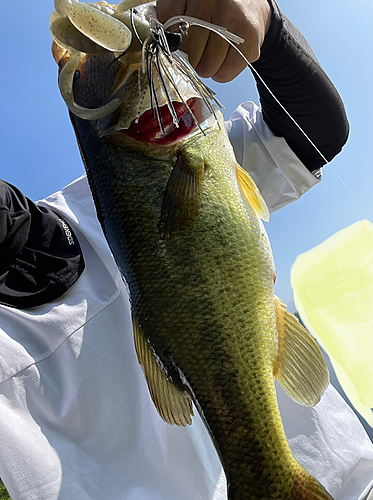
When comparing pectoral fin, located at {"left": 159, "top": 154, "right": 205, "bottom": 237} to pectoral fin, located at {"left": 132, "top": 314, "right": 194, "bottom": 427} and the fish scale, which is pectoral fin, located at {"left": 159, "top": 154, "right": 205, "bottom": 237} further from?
pectoral fin, located at {"left": 132, "top": 314, "right": 194, "bottom": 427}

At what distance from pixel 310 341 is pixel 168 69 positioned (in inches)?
25.5

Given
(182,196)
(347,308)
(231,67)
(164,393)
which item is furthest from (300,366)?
(347,308)

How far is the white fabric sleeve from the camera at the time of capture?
5.34 ft

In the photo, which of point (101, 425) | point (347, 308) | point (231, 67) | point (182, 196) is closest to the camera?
point (182, 196)

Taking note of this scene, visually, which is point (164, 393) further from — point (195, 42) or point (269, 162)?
point (269, 162)

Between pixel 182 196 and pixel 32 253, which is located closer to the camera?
pixel 182 196

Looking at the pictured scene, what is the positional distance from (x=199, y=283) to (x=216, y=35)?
0.56 meters

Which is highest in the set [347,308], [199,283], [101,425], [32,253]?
[199,283]

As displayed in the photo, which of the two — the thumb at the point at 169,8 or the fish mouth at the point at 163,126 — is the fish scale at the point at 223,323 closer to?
the fish mouth at the point at 163,126

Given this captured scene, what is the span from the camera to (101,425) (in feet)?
4.08

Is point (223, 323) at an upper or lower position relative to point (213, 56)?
lower

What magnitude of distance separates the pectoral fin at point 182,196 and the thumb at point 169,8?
36cm

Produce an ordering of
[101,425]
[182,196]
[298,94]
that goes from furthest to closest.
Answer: [298,94] → [101,425] → [182,196]

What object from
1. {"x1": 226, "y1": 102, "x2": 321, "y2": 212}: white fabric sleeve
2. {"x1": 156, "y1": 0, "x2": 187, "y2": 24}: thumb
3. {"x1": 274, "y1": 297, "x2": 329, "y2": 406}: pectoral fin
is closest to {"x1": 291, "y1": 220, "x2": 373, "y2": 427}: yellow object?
{"x1": 226, "y1": 102, "x2": 321, "y2": 212}: white fabric sleeve
